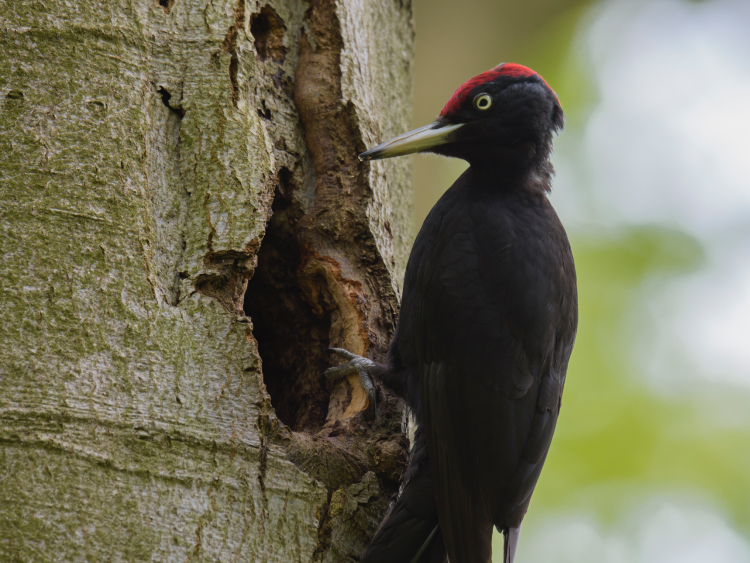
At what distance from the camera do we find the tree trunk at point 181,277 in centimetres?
160

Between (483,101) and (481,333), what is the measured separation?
965 mm

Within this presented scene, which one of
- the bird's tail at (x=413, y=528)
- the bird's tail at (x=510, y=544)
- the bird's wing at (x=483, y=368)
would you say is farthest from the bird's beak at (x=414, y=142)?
the bird's tail at (x=510, y=544)

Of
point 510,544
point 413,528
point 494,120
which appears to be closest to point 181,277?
point 413,528

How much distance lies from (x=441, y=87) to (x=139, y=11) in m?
2.79

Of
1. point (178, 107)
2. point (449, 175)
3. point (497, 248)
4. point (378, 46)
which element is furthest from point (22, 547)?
point (449, 175)

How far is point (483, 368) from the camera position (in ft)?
7.79

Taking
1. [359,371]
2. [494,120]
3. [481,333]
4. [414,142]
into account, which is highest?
[494,120]

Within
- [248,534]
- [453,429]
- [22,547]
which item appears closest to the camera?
[22,547]

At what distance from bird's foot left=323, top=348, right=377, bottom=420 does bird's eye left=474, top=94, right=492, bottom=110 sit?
112 cm

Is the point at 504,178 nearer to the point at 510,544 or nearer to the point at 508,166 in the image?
the point at 508,166

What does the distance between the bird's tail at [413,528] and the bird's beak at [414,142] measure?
1.02 m

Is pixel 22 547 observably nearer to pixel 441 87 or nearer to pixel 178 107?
→ pixel 178 107

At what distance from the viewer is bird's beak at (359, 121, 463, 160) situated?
95.9 inches

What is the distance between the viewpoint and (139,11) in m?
2.13
